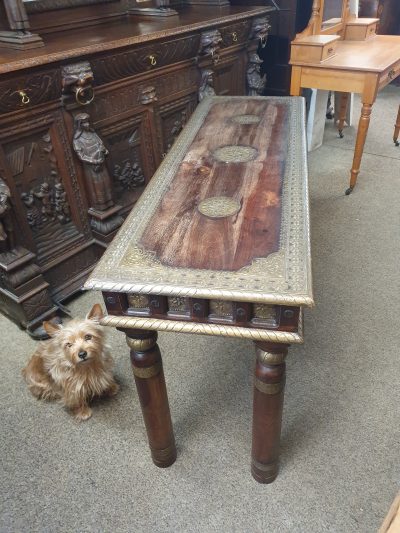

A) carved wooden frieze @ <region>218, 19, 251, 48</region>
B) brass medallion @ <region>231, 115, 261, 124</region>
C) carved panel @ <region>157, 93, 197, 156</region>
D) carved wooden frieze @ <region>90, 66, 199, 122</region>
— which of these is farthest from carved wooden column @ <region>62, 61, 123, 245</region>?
carved wooden frieze @ <region>218, 19, 251, 48</region>

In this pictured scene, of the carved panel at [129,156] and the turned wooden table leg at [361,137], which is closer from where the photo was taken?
the carved panel at [129,156]

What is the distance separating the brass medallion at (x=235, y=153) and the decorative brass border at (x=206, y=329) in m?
0.80

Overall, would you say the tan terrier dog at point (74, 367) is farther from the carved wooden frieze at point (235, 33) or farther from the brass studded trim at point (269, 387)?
the carved wooden frieze at point (235, 33)

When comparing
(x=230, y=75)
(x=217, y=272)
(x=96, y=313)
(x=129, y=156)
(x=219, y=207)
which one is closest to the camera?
(x=217, y=272)

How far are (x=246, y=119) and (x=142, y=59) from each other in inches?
24.0

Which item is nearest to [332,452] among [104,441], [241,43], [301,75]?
[104,441]

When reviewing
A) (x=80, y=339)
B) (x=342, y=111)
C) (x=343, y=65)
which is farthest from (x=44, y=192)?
(x=342, y=111)

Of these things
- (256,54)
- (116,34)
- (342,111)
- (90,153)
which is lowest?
(342,111)

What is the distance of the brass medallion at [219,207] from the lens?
130 cm

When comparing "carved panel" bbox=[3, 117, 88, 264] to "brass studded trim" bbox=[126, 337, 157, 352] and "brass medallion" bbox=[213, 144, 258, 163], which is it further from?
"brass studded trim" bbox=[126, 337, 157, 352]

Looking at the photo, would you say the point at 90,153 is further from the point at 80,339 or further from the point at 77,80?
the point at 80,339

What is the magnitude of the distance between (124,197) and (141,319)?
56.3 inches

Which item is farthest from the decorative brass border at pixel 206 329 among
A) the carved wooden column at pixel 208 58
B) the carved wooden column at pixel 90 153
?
the carved wooden column at pixel 208 58

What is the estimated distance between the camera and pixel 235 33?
109 inches
